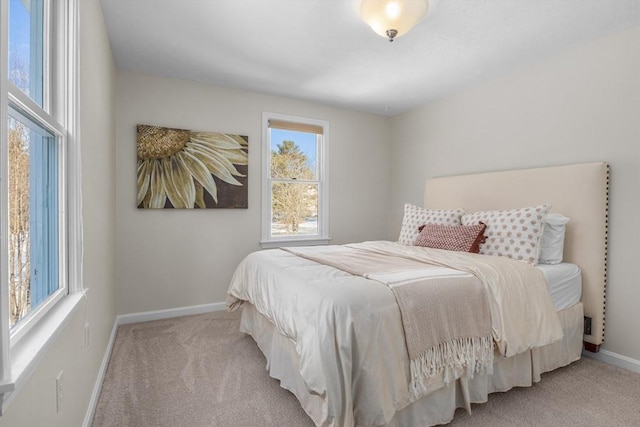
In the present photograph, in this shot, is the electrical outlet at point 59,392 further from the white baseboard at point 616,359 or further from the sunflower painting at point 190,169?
the white baseboard at point 616,359

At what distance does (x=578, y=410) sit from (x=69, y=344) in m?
2.61

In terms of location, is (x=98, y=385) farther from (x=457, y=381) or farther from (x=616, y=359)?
(x=616, y=359)

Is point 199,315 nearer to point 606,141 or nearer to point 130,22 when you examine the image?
point 130,22

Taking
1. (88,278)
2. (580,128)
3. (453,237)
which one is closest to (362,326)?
(88,278)

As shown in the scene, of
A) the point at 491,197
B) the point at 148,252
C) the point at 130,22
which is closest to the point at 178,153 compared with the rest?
the point at 148,252

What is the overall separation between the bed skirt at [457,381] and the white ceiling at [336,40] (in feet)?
6.76

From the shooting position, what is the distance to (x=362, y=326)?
147cm

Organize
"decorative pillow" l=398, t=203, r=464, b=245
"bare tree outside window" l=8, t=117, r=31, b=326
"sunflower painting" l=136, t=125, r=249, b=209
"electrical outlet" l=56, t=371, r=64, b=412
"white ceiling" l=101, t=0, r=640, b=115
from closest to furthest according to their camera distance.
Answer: "bare tree outside window" l=8, t=117, r=31, b=326, "electrical outlet" l=56, t=371, r=64, b=412, "white ceiling" l=101, t=0, r=640, b=115, "decorative pillow" l=398, t=203, r=464, b=245, "sunflower painting" l=136, t=125, r=249, b=209

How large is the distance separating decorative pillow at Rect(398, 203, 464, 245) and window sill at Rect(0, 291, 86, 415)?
277 cm

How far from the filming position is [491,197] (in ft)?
10.5

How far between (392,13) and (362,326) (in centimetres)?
183

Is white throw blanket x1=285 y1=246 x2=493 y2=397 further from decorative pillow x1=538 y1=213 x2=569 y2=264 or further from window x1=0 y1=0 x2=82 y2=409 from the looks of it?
window x1=0 y1=0 x2=82 y2=409

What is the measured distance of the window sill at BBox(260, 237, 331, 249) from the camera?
390cm

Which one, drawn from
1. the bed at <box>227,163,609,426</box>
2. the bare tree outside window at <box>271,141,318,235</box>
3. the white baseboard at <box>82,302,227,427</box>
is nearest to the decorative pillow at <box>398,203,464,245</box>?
the bed at <box>227,163,609,426</box>
